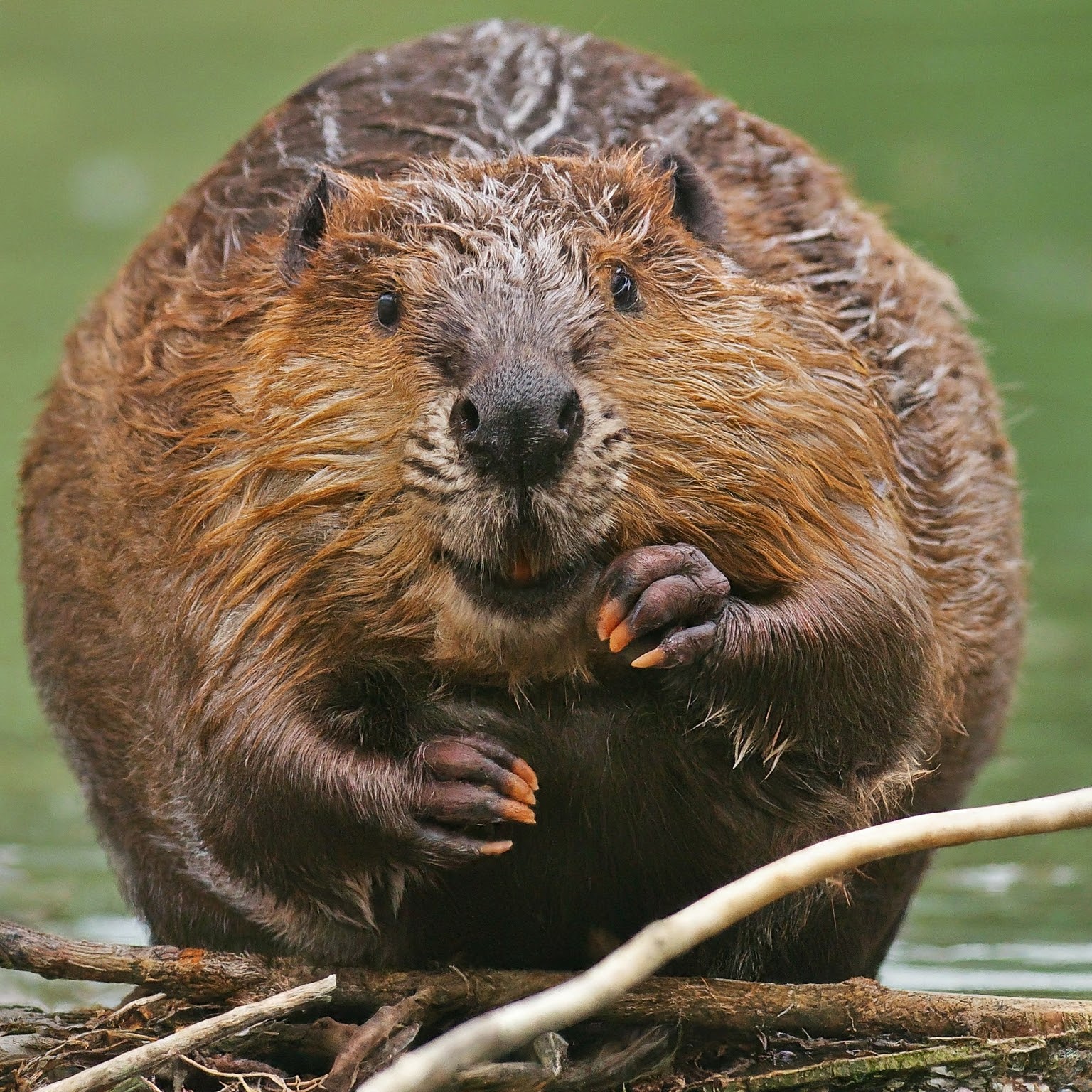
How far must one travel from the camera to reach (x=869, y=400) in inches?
173

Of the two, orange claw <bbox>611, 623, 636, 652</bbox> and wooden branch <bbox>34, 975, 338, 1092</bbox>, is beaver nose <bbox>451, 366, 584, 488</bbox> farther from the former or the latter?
wooden branch <bbox>34, 975, 338, 1092</bbox>

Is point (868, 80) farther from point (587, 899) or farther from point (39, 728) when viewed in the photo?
point (587, 899)

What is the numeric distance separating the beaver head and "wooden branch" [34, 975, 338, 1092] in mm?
595

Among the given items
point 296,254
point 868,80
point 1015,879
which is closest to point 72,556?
point 296,254

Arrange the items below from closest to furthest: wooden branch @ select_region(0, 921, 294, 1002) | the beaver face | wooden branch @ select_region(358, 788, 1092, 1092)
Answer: wooden branch @ select_region(358, 788, 1092, 1092)
the beaver face
wooden branch @ select_region(0, 921, 294, 1002)

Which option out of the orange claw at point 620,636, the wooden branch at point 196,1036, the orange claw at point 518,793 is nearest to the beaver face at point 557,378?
the orange claw at point 620,636

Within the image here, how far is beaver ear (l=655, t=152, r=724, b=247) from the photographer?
438cm

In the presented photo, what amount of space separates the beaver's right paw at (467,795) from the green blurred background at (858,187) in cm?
208

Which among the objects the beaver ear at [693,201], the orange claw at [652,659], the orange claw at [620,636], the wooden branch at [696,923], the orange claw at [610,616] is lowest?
the wooden branch at [696,923]

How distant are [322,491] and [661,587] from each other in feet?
2.11

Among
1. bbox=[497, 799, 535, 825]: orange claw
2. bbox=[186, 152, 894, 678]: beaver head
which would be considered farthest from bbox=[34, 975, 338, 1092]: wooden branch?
bbox=[186, 152, 894, 678]: beaver head

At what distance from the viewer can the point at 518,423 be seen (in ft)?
11.4

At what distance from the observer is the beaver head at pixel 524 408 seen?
11.9ft

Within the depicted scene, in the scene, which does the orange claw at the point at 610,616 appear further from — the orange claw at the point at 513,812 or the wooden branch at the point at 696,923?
the wooden branch at the point at 696,923
